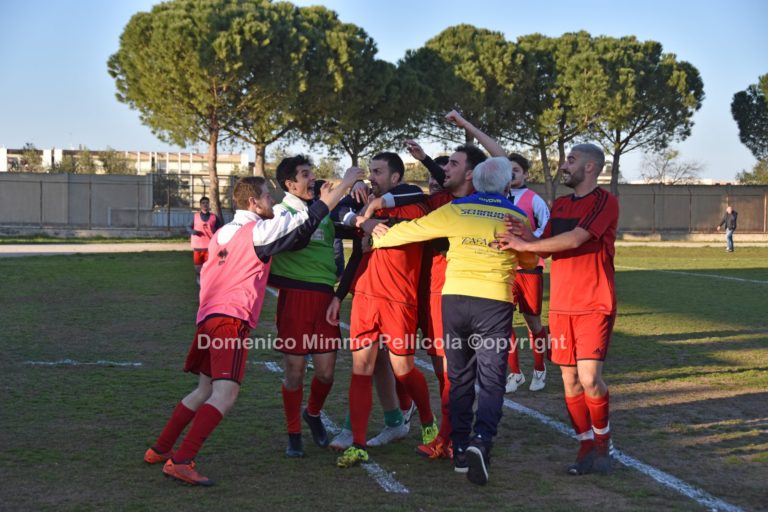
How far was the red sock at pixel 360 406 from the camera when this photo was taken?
6.05 meters

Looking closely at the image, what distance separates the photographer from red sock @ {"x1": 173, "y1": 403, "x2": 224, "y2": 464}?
5.49 meters

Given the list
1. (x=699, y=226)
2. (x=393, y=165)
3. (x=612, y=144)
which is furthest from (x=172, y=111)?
(x=393, y=165)

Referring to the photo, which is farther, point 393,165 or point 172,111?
point 172,111

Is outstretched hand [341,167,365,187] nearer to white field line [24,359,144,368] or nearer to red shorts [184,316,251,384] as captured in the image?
red shorts [184,316,251,384]

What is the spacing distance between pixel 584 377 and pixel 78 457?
3321mm

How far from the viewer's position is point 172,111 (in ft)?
144

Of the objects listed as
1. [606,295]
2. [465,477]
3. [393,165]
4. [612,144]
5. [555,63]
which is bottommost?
[465,477]

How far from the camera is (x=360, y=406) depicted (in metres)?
6.09

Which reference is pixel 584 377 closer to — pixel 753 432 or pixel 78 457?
pixel 753 432

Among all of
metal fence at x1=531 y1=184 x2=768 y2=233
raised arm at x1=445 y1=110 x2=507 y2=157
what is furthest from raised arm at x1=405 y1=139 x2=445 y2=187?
metal fence at x1=531 y1=184 x2=768 y2=233

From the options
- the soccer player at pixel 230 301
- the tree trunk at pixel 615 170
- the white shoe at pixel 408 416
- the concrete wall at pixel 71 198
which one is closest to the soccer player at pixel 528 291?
the white shoe at pixel 408 416

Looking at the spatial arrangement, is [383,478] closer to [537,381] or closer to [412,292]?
[412,292]

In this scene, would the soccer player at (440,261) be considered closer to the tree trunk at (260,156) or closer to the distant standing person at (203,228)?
the distant standing person at (203,228)

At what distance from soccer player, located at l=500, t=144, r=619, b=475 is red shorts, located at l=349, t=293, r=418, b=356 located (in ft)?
2.86
